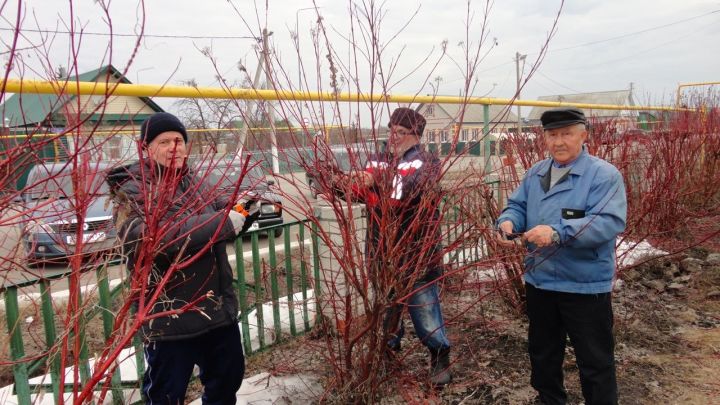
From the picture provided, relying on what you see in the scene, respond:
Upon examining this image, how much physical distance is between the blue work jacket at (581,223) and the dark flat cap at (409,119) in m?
0.71

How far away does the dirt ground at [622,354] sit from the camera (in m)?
2.91

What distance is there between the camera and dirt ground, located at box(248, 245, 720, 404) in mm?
2908

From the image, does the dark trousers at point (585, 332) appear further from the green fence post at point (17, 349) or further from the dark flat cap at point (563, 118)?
the green fence post at point (17, 349)

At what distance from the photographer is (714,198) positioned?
6.73 m

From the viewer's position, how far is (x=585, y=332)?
237cm

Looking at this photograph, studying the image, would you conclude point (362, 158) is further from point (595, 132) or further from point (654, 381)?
point (595, 132)

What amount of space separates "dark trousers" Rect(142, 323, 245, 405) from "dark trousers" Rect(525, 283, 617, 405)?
5.23ft

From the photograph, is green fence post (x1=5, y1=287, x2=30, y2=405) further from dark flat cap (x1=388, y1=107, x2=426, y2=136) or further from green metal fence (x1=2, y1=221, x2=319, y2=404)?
dark flat cap (x1=388, y1=107, x2=426, y2=136)

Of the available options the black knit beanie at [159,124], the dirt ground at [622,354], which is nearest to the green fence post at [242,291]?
the dirt ground at [622,354]

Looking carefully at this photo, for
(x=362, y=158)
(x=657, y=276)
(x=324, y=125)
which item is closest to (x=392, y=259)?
(x=362, y=158)

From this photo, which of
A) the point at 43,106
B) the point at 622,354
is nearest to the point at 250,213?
the point at 43,106

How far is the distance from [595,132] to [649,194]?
2.50 ft

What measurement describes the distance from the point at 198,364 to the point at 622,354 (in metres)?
2.83

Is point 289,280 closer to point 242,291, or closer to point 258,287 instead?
point 258,287
